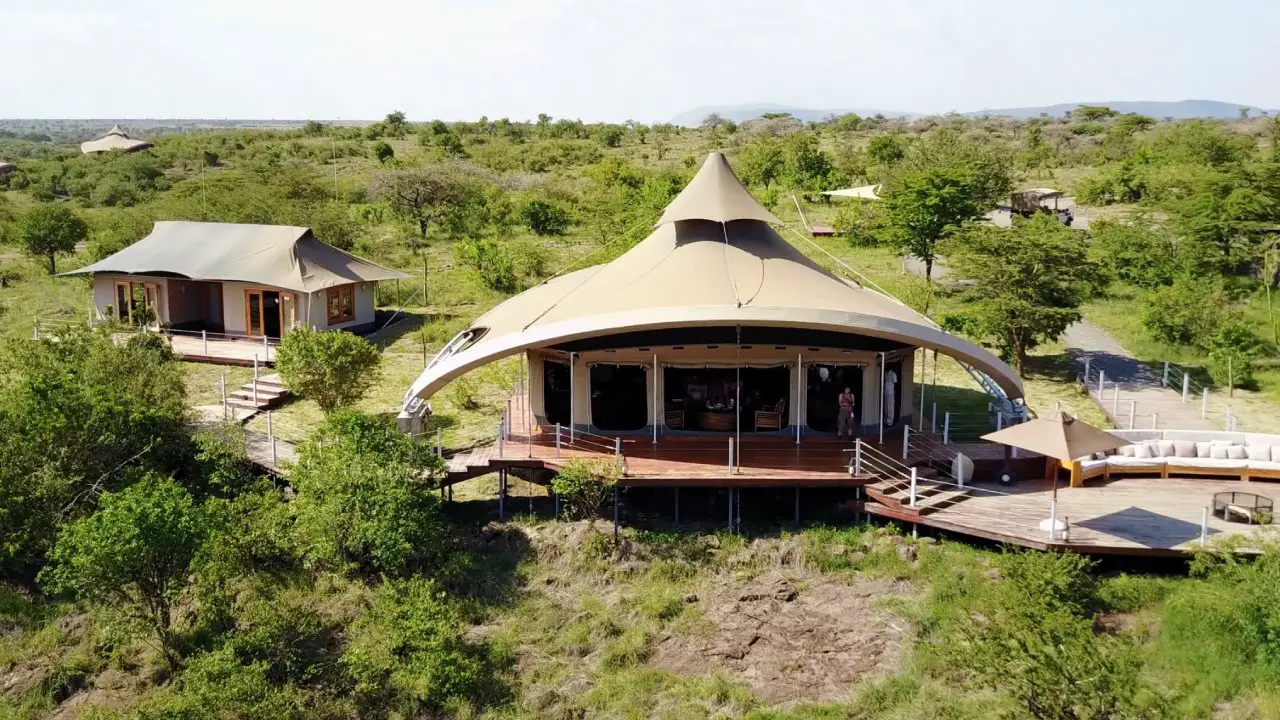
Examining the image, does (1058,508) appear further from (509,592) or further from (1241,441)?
(509,592)

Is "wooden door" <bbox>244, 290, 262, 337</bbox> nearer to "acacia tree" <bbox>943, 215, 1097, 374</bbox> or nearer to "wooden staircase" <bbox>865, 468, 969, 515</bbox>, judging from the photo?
"acacia tree" <bbox>943, 215, 1097, 374</bbox>

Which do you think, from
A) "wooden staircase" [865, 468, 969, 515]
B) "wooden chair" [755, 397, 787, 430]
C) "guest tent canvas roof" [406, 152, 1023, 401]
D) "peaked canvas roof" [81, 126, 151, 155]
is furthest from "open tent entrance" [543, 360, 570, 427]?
"peaked canvas roof" [81, 126, 151, 155]

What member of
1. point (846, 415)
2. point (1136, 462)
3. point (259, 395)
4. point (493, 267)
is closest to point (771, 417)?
point (846, 415)

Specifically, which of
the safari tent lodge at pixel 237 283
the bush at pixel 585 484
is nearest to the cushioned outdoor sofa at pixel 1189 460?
the bush at pixel 585 484

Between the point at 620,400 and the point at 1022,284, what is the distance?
11.9m

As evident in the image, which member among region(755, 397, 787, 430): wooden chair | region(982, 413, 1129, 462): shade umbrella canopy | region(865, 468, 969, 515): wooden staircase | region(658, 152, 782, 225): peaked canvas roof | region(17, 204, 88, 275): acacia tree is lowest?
region(865, 468, 969, 515): wooden staircase

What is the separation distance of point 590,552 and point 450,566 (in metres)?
2.20

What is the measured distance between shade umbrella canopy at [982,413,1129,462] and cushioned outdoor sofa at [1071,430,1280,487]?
2.40 m

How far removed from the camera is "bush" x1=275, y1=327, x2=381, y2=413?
20781mm

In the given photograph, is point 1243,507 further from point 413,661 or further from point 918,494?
point 413,661

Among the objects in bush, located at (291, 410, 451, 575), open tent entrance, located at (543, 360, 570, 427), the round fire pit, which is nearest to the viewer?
bush, located at (291, 410, 451, 575)

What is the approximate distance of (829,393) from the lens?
1928 cm

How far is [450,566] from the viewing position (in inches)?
592

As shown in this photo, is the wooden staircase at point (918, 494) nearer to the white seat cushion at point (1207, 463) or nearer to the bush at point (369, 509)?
the white seat cushion at point (1207, 463)
